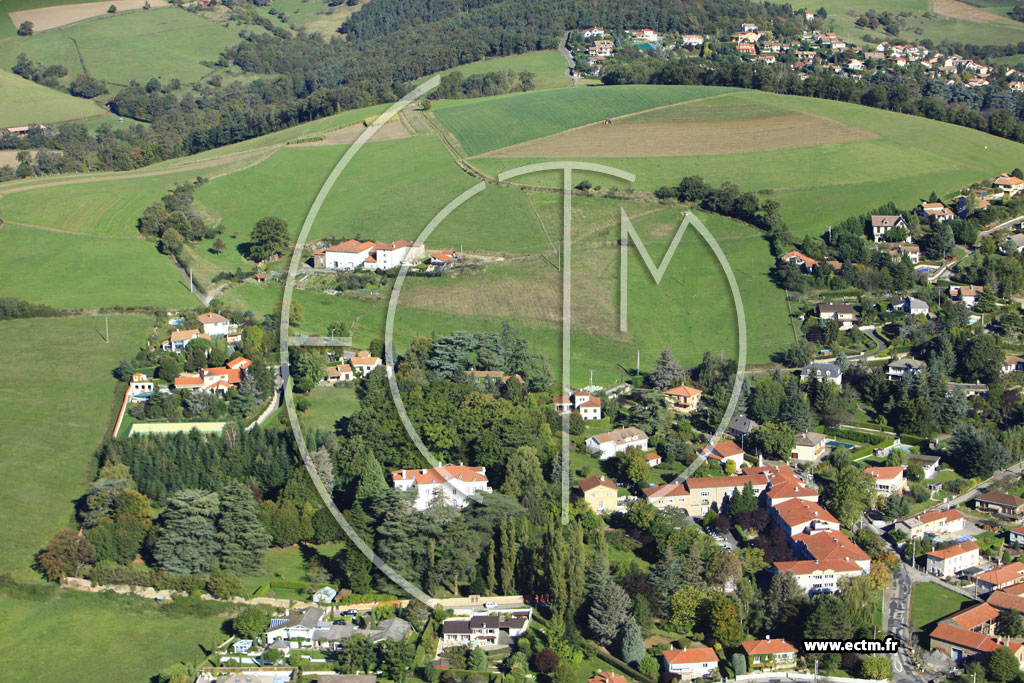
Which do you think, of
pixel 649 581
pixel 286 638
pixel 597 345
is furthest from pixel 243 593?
pixel 597 345

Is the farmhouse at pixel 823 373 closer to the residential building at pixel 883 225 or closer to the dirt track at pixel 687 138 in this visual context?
the residential building at pixel 883 225

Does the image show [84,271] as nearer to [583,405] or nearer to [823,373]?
[583,405]

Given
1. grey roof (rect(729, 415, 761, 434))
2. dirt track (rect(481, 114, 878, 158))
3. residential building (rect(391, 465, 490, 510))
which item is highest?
dirt track (rect(481, 114, 878, 158))

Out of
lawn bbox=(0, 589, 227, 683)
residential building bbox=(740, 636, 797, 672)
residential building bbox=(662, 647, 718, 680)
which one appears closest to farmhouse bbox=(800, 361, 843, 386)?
residential building bbox=(740, 636, 797, 672)

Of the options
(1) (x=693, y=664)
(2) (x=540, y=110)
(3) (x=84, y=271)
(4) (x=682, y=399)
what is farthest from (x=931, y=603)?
(2) (x=540, y=110)

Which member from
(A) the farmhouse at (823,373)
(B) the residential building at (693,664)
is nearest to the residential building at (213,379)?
(B) the residential building at (693,664)

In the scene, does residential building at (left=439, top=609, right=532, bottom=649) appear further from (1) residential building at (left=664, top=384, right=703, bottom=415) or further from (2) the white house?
(2) the white house
